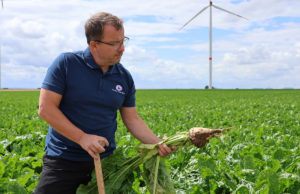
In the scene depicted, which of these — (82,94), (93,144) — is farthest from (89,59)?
(93,144)

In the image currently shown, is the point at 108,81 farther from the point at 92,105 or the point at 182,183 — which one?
the point at 182,183

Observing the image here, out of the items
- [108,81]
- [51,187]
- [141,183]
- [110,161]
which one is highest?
[108,81]

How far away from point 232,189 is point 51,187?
2130mm

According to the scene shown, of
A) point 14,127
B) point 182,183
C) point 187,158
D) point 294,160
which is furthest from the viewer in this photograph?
point 14,127

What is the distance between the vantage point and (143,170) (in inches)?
121

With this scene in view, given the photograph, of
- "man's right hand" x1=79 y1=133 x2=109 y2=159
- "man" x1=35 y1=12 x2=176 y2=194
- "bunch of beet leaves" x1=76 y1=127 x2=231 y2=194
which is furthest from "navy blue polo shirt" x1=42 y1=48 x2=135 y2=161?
"man's right hand" x1=79 y1=133 x2=109 y2=159

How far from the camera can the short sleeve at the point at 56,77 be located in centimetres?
278

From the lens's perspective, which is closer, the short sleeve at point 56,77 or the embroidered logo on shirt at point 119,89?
the short sleeve at point 56,77

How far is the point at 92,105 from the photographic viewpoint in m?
2.97

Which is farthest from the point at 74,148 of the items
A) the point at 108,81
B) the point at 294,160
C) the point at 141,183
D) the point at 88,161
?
the point at 294,160

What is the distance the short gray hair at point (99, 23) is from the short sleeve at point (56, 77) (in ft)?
1.12

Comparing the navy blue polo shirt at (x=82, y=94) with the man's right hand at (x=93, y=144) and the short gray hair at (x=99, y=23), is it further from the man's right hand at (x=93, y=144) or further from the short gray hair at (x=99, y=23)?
the man's right hand at (x=93, y=144)

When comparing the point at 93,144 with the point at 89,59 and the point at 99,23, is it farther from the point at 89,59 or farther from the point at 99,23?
the point at 99,23

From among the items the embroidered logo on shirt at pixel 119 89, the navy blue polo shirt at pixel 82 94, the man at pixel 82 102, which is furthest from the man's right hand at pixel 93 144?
the embroidered logo on shirt at pixel 119 89
